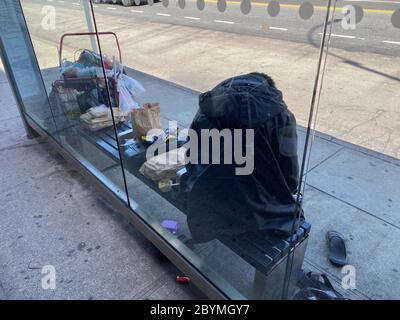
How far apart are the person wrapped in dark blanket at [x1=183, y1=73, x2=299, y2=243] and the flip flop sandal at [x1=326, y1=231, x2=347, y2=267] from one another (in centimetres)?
61

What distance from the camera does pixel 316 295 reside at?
1.60 metres

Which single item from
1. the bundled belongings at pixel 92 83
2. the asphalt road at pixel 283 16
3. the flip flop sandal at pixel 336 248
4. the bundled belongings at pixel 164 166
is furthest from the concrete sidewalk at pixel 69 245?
the asphalt road at pixel 283 16

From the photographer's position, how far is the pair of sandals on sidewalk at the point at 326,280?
159 centimetres

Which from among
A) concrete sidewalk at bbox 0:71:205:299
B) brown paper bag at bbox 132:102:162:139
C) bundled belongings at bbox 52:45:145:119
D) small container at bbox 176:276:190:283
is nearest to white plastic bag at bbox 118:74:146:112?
bundled belongings at bbox 52:45:145:119

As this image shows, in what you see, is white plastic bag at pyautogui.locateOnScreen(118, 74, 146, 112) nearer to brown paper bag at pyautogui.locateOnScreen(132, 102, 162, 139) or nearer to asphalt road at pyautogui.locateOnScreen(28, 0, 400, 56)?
brown paper bag at pyautogui.locateOnScreen(132, 102, 162, 139)

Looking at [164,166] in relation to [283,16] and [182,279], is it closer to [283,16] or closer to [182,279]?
[182,279]

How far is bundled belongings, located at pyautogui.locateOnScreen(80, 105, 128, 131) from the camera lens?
2.62 metres

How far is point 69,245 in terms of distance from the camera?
218 cm

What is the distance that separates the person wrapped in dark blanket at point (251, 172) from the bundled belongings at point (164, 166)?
0.40m

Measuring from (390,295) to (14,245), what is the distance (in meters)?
2.29

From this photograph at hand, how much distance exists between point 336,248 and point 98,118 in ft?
6.41

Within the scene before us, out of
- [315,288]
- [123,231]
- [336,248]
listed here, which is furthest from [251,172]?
[123,231]

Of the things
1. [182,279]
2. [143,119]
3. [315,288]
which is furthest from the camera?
[143,119]

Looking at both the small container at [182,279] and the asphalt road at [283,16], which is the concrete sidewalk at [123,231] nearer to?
the small container at [182,279]
